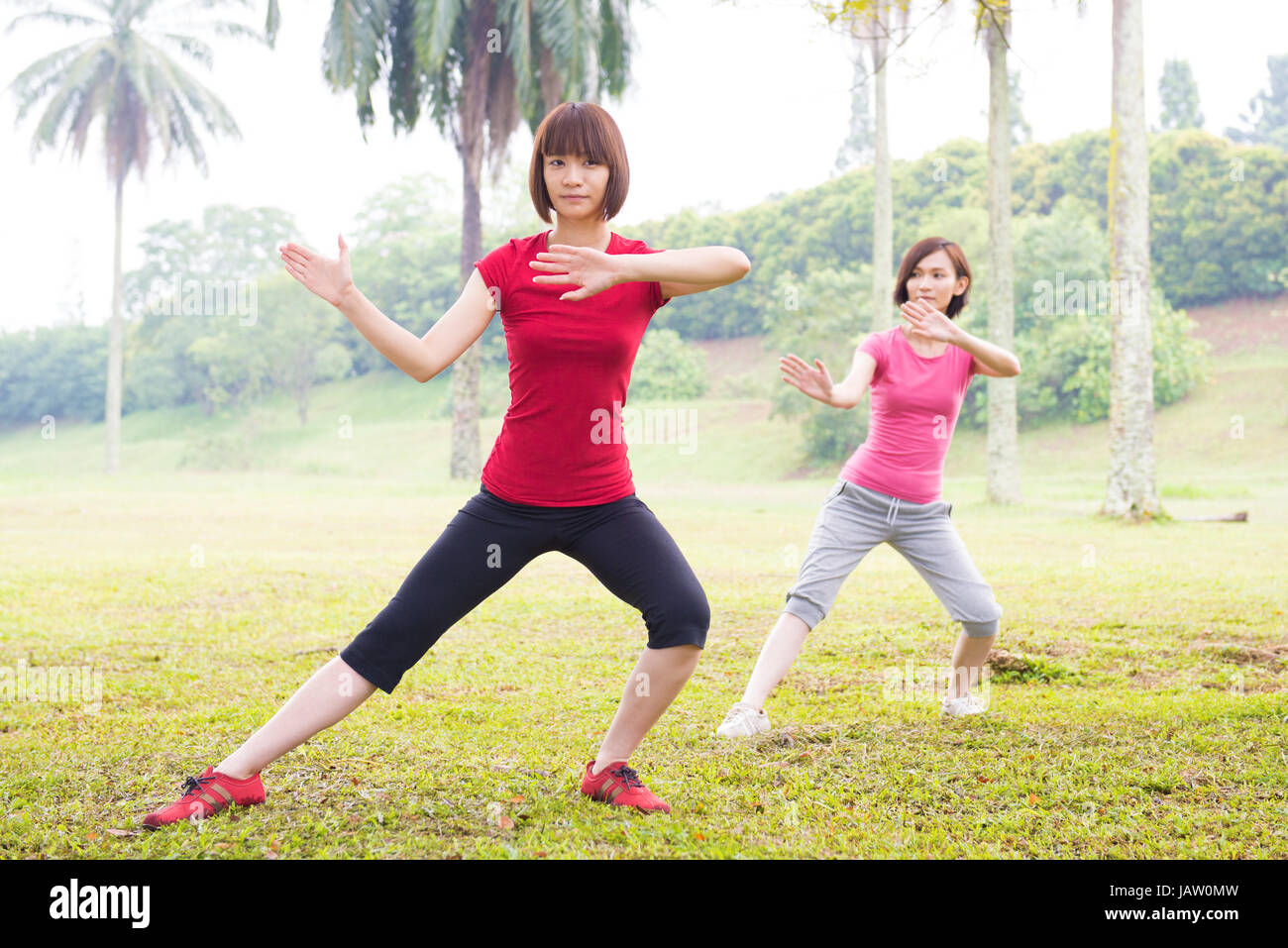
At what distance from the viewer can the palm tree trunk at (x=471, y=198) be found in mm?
20312

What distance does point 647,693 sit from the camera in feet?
10.8

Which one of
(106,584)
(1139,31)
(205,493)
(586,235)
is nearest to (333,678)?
(586,235)

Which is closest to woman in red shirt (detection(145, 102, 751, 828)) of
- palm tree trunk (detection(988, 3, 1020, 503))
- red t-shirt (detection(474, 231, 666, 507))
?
red t-shirt (detection(474, 231, 666, 507))

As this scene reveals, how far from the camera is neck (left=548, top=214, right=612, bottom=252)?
3215mm

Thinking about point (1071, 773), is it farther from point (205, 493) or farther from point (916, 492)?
point (205, 493)

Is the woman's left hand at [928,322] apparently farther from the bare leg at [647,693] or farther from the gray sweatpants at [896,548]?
the bare leg at [647,693]

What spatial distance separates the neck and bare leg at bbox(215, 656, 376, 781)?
4.59 ft

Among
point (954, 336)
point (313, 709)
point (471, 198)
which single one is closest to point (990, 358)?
point (954, 336)

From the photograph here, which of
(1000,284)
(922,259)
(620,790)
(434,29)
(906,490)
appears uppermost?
(434,29)

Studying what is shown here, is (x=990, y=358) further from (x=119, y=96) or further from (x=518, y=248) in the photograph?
(x=119, y=96)

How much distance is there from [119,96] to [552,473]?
3389 centimetres

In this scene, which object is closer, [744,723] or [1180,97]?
[744,723]

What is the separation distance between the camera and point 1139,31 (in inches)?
514

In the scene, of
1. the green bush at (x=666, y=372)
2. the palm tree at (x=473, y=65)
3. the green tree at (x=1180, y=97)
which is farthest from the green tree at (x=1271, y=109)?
the palm tree at (x=473, y=65)
